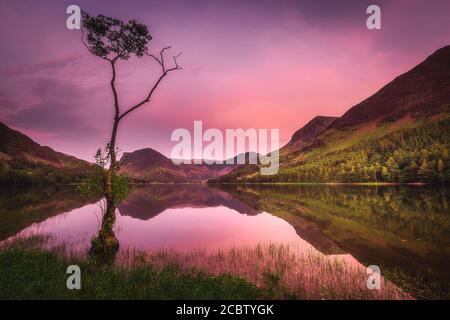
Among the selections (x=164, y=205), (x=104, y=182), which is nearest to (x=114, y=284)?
(x=104, y=182)

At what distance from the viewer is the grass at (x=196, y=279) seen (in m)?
13.0

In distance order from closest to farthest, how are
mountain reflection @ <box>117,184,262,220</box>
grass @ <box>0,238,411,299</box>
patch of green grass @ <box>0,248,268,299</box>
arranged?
patch of green grass @ <box>0,248,268,299</box>, grass @ <box>0,238,411,299</box>, mountain reflection @ <box>117,184,262,220</box>

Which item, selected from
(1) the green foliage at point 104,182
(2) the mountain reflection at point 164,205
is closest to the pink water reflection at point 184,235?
(1) the green foliage at point 104,182

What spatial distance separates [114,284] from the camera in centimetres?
1445

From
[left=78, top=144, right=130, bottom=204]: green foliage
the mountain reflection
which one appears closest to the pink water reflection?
[left=78, top=144, right=130, bottom=204]: green foliage

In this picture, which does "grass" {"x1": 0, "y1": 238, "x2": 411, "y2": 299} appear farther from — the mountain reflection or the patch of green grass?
the mountain reflection

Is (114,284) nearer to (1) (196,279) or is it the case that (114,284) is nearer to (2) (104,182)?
(1) (196,279)

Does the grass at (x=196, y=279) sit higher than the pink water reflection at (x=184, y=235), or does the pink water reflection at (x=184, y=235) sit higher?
the grass at (x=196, y=279)

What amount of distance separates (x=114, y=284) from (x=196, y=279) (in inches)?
168

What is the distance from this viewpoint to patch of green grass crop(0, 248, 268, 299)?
41.7ft

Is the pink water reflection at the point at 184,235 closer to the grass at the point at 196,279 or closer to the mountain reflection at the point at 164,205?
the grass at the point at 196,279

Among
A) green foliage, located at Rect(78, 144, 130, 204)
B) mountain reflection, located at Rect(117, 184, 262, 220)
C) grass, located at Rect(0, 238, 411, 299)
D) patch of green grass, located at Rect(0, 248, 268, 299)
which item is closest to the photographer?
patch of green grass, located at Rect(0, 248, 268, 299)
